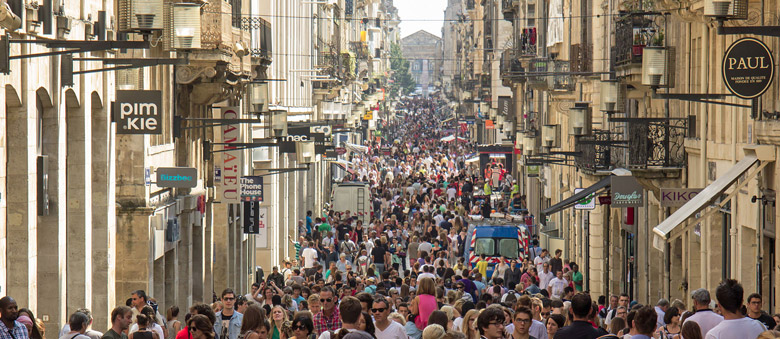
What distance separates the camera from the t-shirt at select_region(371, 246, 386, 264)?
31309 mm

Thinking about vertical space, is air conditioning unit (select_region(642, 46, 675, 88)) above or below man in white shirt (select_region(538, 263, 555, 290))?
above

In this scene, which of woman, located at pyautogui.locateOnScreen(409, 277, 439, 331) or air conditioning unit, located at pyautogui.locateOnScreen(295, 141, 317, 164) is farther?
air conditioning unit, located at pyautogui.locateOnScreen(295, 141, 317, 164)

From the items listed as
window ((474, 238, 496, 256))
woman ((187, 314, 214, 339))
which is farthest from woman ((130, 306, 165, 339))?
window ((474, 238, 496, 256))

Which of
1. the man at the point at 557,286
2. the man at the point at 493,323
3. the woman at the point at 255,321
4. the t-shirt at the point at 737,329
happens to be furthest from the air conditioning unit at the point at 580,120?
the man at the point at 493,323

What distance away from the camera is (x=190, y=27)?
1327 centimetres

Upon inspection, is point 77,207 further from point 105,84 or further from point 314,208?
point 314,208

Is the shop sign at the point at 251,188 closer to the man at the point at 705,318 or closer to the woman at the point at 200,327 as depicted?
the man at the point at 705,318

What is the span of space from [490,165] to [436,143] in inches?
1526

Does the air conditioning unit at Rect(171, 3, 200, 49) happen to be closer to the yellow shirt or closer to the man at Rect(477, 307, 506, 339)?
the man at Rect(477, 307, 506, 339)

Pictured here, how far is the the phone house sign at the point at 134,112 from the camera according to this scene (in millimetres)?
19125

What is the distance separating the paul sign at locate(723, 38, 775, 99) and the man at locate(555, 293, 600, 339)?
5.85m

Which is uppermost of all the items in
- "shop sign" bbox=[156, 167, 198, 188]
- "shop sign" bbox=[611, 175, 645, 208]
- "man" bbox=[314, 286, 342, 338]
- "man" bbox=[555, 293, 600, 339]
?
"shop sign" bbox=[156, 167, 198, 188]

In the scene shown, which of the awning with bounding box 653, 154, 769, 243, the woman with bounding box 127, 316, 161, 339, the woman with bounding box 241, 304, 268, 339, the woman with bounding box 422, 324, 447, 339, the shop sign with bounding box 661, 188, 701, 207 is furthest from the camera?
the shop sign with bounding box 661, 188, 701, 207

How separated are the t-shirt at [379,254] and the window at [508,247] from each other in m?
2.63
